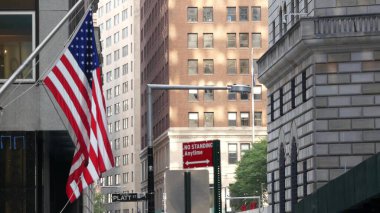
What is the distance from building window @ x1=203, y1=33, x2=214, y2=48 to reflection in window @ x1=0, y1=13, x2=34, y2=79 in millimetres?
122999

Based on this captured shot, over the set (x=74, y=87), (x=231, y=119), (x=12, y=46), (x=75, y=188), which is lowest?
(x=75, y=188)

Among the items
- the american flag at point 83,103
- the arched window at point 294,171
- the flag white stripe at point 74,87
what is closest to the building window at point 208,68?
the arched window at point 294,171

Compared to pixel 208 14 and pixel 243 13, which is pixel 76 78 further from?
pixel 243 13

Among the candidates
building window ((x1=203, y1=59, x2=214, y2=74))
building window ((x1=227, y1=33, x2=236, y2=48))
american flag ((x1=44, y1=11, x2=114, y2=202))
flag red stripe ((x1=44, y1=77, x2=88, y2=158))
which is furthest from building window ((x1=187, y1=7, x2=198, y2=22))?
flag red stripe ((x1=44, y1=77, x2=88, y2=158))

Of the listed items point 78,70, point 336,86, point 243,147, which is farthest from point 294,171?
point 243,147

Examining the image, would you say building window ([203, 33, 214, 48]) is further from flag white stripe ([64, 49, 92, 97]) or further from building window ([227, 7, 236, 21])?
flag white stripe ([64, 49, 92, 97])

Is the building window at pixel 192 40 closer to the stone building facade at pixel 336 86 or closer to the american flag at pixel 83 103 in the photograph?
the stone building facade at pixel 336 86

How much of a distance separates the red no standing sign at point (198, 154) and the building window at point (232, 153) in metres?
132

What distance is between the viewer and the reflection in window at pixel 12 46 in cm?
3522

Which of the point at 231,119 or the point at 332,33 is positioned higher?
the point at 231,119

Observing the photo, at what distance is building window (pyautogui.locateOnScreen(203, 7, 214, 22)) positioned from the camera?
158 metres

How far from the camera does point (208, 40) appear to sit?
520 feet

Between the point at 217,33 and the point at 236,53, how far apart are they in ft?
11.5

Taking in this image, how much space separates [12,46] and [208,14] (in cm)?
12390
